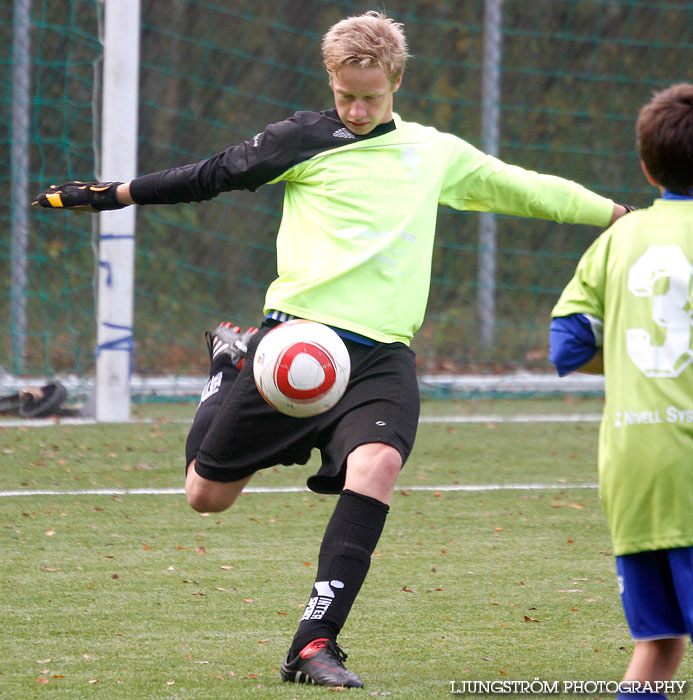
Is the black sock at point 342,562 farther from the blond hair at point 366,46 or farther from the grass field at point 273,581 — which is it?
the blond hair at point 366,46

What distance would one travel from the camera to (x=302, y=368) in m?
3.45

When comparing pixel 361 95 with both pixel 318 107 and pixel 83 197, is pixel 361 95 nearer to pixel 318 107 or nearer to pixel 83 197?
pixel 83 197

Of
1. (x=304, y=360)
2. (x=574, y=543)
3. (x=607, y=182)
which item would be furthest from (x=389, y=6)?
(x=304, y=360)

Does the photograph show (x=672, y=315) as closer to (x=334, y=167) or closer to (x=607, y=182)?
(x=334, y=167)

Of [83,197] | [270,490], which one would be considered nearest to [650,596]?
[83,197]

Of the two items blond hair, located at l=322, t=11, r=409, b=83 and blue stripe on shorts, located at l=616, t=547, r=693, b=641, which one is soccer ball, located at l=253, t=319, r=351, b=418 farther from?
blue stripe on shorts, located at l=616, t=547, r=693, b=641

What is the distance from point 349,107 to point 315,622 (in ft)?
4.84

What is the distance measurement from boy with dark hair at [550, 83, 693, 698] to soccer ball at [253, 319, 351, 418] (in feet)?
3.15

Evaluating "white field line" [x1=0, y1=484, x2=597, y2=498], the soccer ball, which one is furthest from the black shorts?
"white field line" [x1=0, y1=484, x2=597, y2=498]

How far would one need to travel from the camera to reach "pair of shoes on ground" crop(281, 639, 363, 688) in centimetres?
314

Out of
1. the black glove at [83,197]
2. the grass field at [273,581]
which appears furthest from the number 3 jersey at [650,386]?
the black glove at [83,197]

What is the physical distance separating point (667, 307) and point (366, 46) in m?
1.43

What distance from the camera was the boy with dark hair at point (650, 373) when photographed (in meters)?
2.51

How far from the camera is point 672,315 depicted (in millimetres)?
2531
